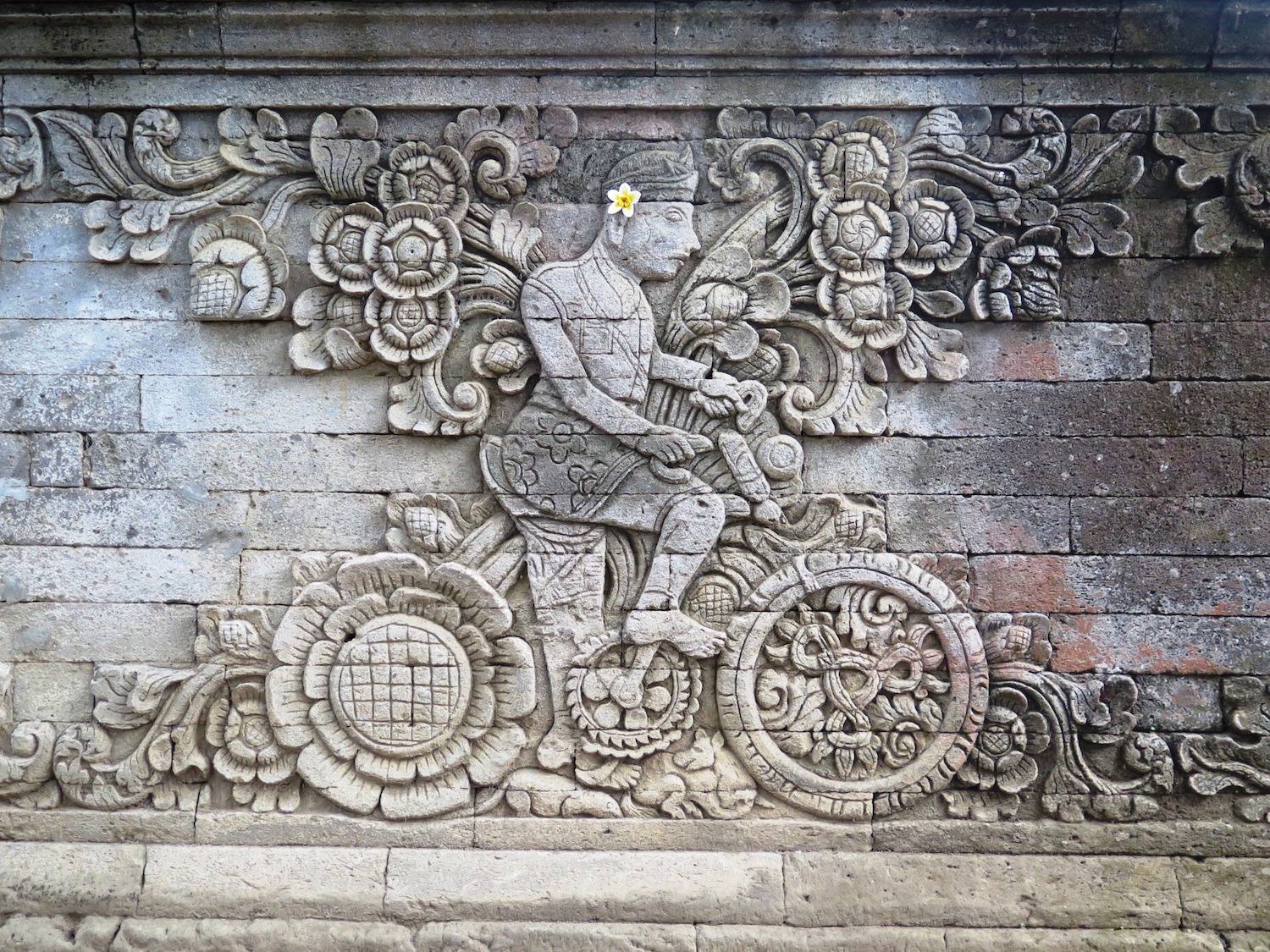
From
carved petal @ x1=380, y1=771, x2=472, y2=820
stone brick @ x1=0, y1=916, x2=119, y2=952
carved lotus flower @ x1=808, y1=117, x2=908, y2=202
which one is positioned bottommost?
stone brick @ x1=0, y1=916, x2=119, y2=952

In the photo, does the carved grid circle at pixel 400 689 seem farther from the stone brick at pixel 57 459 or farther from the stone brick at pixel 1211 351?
the stone brick at pixel 1211 351

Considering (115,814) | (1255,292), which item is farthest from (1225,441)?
(115,814)

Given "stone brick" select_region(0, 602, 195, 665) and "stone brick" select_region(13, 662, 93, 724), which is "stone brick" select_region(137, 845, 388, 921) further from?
"stone brick" select_region(0, 602, 195, 665)

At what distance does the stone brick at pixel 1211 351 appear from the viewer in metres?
4.71

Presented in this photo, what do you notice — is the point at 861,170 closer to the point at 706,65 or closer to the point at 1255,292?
the point at 706,65

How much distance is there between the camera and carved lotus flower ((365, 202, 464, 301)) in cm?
467

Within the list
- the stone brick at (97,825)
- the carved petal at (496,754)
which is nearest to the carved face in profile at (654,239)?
the carved petal at (496,754)

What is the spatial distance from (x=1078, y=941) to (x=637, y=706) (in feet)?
6.81

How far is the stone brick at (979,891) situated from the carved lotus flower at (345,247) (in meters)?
3.11

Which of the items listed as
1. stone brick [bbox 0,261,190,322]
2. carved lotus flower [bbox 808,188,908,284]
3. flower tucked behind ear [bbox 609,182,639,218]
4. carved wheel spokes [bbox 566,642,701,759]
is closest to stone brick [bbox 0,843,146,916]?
carved wheel spokes [bbox 566,642,701,759]

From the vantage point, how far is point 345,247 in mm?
4699

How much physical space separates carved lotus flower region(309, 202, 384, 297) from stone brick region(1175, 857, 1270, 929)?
4.32 meters

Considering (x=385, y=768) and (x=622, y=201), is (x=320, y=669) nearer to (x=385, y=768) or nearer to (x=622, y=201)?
(x=385, y=768)

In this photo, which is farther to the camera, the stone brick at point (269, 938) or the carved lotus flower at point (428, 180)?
the carved lotus flower at point (428, 180)
